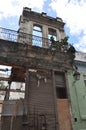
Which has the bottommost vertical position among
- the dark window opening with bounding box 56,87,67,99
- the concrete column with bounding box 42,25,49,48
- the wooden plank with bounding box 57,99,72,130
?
the wooden plank with bounding box 57,99,72,130

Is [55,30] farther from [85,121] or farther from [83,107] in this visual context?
[85,121]

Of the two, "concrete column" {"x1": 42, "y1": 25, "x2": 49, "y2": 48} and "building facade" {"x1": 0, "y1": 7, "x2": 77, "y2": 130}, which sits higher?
"concrete column" {"x1": 42, "y1": 25, "x2": 49, "y2": 48}

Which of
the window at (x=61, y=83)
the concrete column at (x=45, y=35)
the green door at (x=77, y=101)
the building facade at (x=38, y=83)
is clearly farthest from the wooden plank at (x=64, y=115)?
the concrete column at (x=45, y=35)

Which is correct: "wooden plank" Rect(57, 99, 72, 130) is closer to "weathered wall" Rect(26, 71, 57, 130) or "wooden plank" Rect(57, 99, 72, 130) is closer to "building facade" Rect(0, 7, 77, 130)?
"building facade" Rect(0, 7, 77, 130)

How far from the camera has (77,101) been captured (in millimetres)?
7953

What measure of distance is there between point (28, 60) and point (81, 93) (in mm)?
3828

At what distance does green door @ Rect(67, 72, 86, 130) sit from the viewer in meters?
7.31

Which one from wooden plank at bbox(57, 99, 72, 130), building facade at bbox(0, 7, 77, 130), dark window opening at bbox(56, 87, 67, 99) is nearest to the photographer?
building facade at bbox(0, 7, 77, 130)

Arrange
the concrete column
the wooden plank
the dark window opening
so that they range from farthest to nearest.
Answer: the concrete column → the dark window opening → the wooden plank

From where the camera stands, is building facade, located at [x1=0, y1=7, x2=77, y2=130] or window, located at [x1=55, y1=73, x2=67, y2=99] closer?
building facade, located at [x1=0, y1=7, x2=77, y2=130]

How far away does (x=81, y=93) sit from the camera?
8391 millimetres

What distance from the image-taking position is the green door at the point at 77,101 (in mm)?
7311

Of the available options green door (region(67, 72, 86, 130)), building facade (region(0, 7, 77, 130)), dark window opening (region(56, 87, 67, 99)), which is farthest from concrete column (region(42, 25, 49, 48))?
dark window opening (region(56, 87, 67, 99))

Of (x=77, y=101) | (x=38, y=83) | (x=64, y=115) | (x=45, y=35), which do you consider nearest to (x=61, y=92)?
(x=77, y=101)
